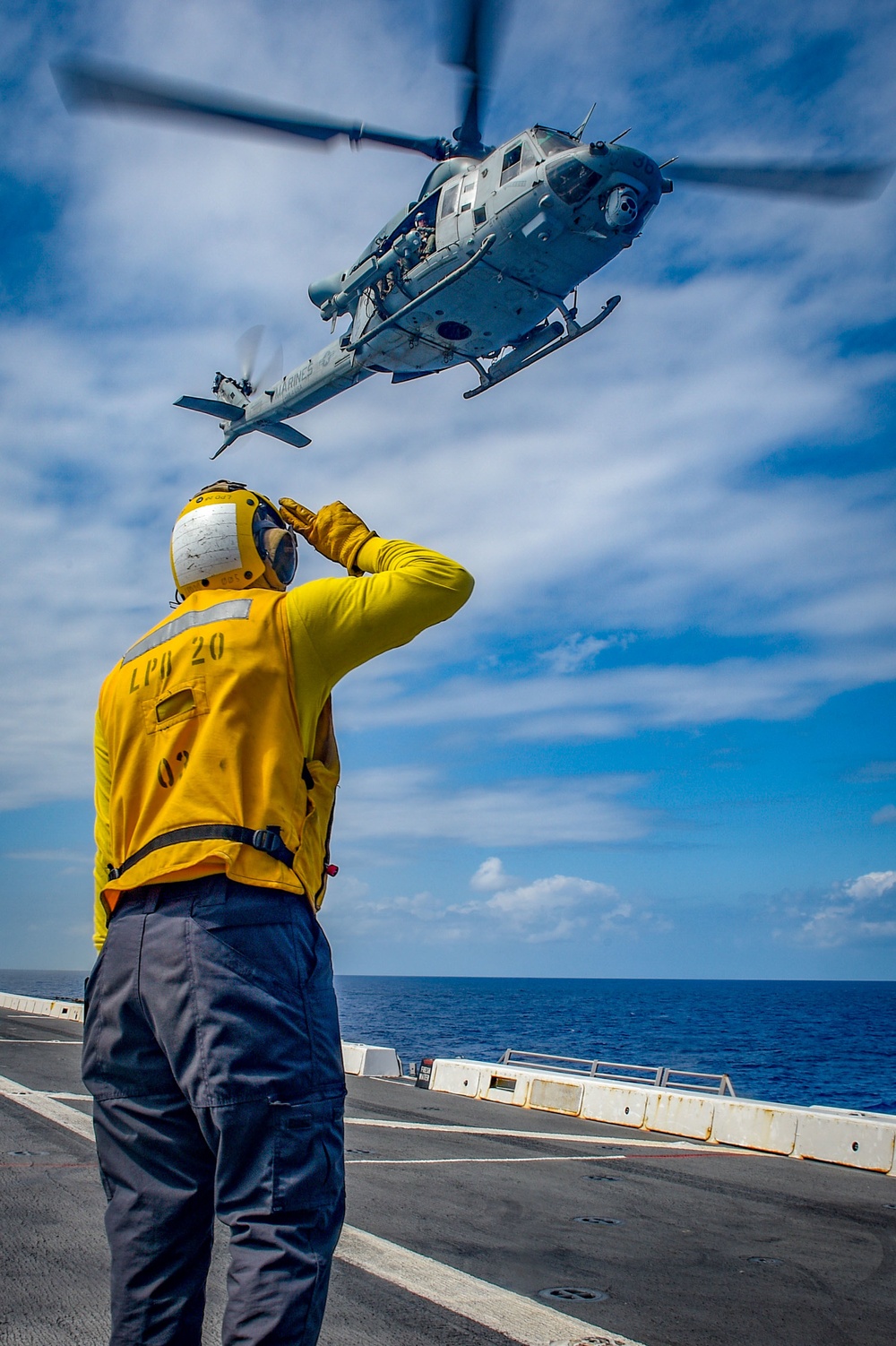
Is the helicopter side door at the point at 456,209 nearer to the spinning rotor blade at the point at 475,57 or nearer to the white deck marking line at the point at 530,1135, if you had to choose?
the spinning rotor blade at the point at 475,57

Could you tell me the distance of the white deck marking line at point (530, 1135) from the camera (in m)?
8.90

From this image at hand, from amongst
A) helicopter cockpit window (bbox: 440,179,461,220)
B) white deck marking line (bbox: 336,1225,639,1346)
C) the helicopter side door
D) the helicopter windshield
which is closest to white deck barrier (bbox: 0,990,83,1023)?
the helicopter side door

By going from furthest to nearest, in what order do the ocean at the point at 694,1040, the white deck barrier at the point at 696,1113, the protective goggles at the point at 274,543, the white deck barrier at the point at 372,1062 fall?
the ocean at the point at 694,1040 < the white deck barrier at the point at 372,1062 < the white deck barrier at the point at 696,1113 < the protective goggles at the point at 274,543

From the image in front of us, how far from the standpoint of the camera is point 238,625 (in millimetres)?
2400

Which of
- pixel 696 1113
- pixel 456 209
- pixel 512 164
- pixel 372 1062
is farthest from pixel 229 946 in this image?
pixel 456 209

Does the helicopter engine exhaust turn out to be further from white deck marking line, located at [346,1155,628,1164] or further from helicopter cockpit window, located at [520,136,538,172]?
white deck marking line, located at [346,1155,628,1164]

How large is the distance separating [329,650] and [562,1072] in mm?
11090

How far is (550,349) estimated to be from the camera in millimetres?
19312

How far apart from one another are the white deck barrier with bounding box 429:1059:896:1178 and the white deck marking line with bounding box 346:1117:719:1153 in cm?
37

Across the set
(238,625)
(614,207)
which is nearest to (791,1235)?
(238,625)

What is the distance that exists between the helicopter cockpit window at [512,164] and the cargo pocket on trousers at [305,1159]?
1888 cm

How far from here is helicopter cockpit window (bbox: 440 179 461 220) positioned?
1897cm

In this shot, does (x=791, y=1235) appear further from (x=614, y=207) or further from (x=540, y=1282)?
(x=614, y=207)

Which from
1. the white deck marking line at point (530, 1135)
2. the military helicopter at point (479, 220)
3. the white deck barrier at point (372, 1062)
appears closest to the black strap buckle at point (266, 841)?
the white deck marking line at point (530, 1135)
